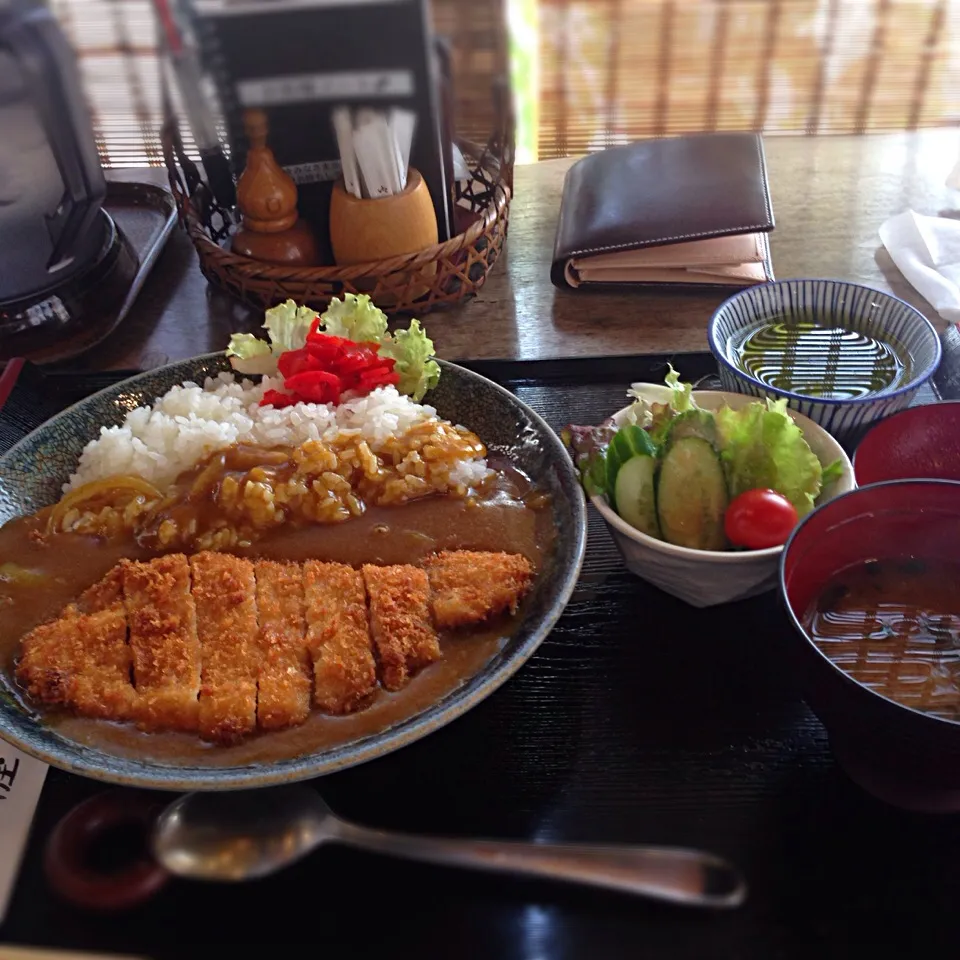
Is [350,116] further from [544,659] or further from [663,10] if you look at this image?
[544,659]

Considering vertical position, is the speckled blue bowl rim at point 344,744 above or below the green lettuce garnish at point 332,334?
below

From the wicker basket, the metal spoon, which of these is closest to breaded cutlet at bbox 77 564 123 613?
the metal spoon

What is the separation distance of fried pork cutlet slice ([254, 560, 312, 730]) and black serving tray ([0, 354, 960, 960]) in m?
0.13

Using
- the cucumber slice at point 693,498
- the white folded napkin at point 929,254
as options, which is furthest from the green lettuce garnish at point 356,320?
the white folded napkin at point 929,254

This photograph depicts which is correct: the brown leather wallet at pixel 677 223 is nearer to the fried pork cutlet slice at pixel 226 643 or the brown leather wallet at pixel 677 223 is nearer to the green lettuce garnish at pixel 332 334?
the green lettuce garnish at pixel 332 334

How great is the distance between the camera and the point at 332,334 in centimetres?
201

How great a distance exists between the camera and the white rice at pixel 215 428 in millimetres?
1739

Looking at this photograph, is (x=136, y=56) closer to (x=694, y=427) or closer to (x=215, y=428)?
(x=215, y=428)

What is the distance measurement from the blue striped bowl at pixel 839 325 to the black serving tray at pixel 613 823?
1.38ft

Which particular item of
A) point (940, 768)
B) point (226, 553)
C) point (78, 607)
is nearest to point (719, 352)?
point (940, 768)

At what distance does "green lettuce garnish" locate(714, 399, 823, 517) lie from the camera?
55.3 inches

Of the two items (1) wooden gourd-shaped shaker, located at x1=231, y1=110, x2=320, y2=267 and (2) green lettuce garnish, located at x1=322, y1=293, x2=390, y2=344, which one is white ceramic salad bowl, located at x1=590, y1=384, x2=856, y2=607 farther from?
(1) wooden gourd-shaped shaker, located at x1=231, y1=110, x2=320, y2=267

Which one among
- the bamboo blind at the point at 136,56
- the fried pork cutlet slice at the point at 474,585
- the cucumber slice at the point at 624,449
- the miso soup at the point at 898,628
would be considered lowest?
the fried pork cutlet slice at the point at 474,585

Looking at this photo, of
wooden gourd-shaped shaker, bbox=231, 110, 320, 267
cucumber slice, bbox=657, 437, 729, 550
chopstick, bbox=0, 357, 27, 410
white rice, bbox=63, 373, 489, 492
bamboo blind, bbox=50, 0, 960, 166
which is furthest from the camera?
wooden gourd-shaped shaker, bbox=231, 110, 320, 267
